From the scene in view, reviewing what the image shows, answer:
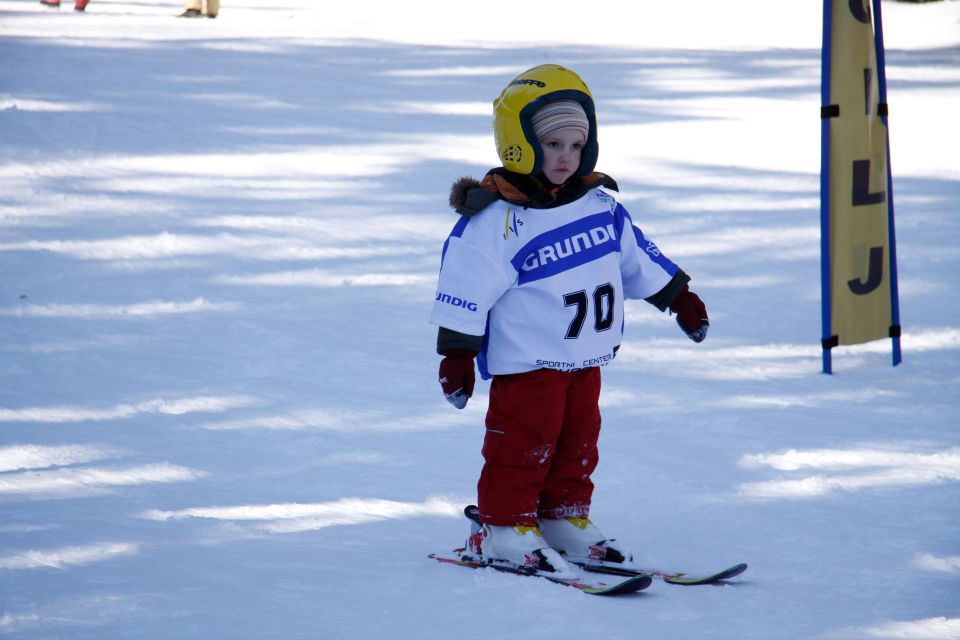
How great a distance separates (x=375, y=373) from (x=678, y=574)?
213 centimetres

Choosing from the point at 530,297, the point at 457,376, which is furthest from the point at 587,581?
the point at 530,297

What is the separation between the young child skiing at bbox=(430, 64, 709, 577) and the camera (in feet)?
9.64

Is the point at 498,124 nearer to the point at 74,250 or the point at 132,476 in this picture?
the point at 132,476

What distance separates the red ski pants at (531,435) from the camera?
9.83 ft

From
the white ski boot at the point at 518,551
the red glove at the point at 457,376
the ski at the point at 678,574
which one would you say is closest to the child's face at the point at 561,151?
the red glove at the point at 457,376

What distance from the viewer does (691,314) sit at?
3.27 m

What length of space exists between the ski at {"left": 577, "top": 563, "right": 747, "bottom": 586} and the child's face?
109 centimetres

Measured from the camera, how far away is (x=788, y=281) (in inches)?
243

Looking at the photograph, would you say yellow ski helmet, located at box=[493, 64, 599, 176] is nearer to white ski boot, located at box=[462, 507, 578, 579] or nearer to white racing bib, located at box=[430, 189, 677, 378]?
white racing bib, located at box=[430, 189, 677, 378]

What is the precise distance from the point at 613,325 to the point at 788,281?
11.1 feet

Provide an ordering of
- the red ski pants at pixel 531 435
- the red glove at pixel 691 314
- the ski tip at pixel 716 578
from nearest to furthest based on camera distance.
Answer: the ski tip at pixel 716 578
the red ski pants at pixel 531 435
the red glove at pixel 691 314

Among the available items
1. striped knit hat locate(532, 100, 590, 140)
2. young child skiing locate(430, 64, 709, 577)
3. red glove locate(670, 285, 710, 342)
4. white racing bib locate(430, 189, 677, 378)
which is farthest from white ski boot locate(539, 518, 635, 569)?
striped knit hat locate(532, 100, 590, 140)

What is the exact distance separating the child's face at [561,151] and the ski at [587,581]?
3.50 feet

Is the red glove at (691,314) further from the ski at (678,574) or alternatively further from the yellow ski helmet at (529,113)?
the ski at (678,574)
